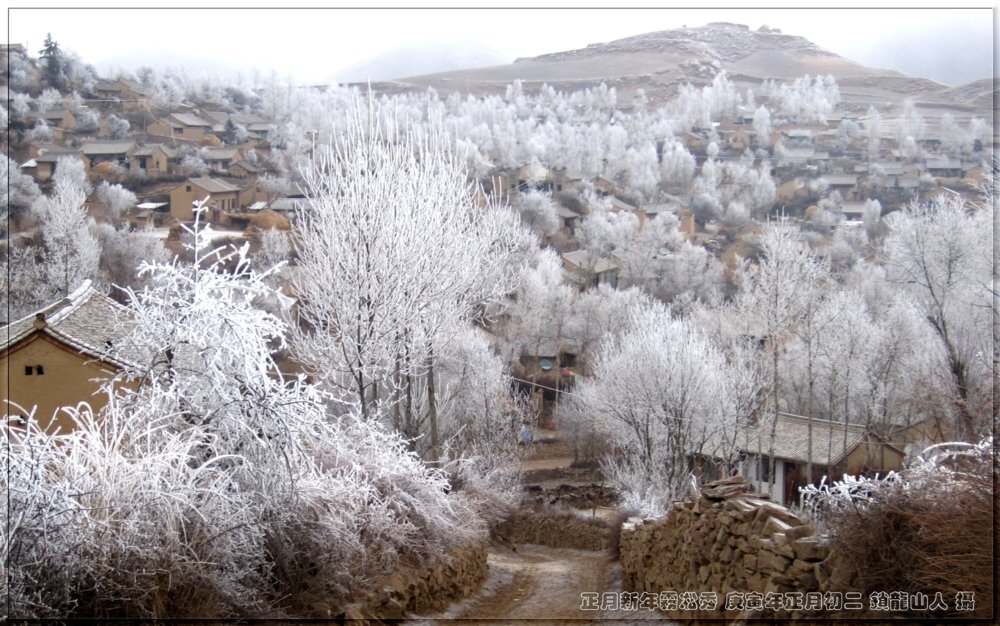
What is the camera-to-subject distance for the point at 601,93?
306 feet

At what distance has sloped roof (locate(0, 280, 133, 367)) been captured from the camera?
12.2m

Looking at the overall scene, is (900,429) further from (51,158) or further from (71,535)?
(51,158)

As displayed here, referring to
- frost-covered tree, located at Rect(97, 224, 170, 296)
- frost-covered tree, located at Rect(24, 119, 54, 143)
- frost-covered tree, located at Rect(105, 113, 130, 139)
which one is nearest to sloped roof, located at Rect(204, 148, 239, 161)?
frost-covered tree, located at Rect(105, 113, 130, 139)

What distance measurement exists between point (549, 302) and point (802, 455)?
17.2 meters

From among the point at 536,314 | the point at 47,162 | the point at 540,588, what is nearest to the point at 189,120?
the point at 47,162

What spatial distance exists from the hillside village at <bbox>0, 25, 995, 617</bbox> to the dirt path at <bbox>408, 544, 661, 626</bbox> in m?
0.45

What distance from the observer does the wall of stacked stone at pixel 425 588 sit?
7085mm

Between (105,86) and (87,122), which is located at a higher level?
(105,86)

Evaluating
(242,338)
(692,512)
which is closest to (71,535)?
(242,338)

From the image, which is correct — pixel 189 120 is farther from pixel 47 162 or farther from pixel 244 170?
pixel 47 162

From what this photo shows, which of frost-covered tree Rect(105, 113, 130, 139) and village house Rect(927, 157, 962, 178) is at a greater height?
frost-covered tree Rect(105, 113, 130, 139)

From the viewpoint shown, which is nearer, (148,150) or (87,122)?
(148,150)

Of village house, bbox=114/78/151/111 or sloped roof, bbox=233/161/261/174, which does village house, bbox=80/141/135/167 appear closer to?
sloped roof, bbox=233/161/261/174

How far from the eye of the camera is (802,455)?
21.8m
